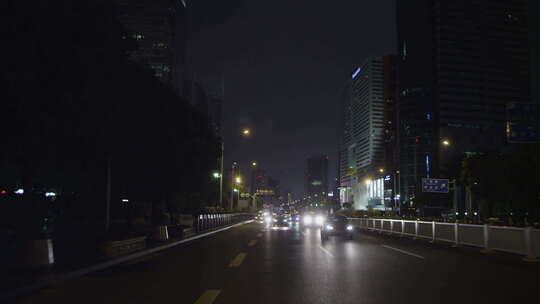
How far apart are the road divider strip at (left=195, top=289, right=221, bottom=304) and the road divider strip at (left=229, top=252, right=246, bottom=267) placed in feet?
13.9

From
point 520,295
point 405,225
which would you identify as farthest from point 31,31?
point 405,225

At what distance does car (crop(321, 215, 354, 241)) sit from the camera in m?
25.0

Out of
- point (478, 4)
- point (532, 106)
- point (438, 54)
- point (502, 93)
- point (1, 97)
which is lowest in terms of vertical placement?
point (1, 97)

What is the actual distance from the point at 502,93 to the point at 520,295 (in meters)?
205

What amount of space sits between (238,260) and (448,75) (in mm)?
182264

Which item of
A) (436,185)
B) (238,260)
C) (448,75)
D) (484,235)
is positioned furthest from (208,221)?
(448,75)

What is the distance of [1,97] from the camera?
45.6 ft

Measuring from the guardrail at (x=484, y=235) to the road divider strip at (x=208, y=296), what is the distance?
11.1 metres

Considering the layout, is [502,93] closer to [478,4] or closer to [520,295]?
[478,4]

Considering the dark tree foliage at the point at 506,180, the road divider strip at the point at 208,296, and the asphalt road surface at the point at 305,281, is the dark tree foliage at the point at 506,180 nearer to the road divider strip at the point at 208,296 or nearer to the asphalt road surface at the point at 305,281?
the asphalt road surface at the point at 305,281

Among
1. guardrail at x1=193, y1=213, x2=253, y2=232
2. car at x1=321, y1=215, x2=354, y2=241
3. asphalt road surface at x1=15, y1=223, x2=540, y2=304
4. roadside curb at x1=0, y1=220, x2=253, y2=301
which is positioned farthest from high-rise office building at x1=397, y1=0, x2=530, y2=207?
roadside curb at x1=0, y1=220, x2=253, y2=301

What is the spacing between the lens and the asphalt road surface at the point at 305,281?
332 inches

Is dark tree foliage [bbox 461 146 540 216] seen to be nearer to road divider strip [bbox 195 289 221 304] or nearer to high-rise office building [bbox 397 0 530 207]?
road divider strip [bbox 195 289 221 304]

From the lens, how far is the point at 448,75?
591 feet
